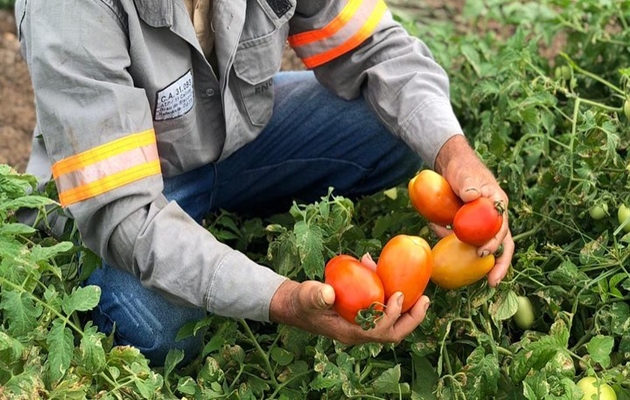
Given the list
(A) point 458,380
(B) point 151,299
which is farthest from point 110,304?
(A) point 458,380

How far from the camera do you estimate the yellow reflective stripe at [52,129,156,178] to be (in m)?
1.81

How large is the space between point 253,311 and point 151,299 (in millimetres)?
336

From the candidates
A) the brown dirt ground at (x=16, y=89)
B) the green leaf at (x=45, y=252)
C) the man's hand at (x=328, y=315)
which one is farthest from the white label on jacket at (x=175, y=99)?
the brown dirt ground at (x=16, y=89)

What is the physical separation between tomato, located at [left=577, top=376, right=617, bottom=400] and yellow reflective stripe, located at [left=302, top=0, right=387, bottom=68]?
0.97 m

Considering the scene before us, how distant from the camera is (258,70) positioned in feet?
7.11

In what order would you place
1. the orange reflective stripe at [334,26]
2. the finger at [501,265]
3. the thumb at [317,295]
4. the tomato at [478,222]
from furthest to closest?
1. the orange reflective stripe at [334,26]
2. the finger at [501,265]
3. the tomato at [478,222]
4. the thumb at [317,295]

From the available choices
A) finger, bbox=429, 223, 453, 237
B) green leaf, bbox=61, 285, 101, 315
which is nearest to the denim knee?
green leaf, bbox=61, 285, 101, 315

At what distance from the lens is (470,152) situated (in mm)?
2064

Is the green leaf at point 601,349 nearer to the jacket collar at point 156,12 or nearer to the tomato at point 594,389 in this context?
the tomato at point 594,389

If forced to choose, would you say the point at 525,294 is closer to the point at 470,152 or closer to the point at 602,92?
the point at 470,152

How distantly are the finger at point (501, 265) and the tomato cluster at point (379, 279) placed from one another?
0.17 meters

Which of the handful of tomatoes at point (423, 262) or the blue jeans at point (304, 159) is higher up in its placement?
the handful of tomatoes at point (423, 262)

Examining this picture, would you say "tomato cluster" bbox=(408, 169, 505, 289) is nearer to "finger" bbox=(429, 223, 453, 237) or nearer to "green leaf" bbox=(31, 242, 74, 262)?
"finger" bbox=(429, 223, 453, 237)

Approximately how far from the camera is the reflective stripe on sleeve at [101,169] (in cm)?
181
